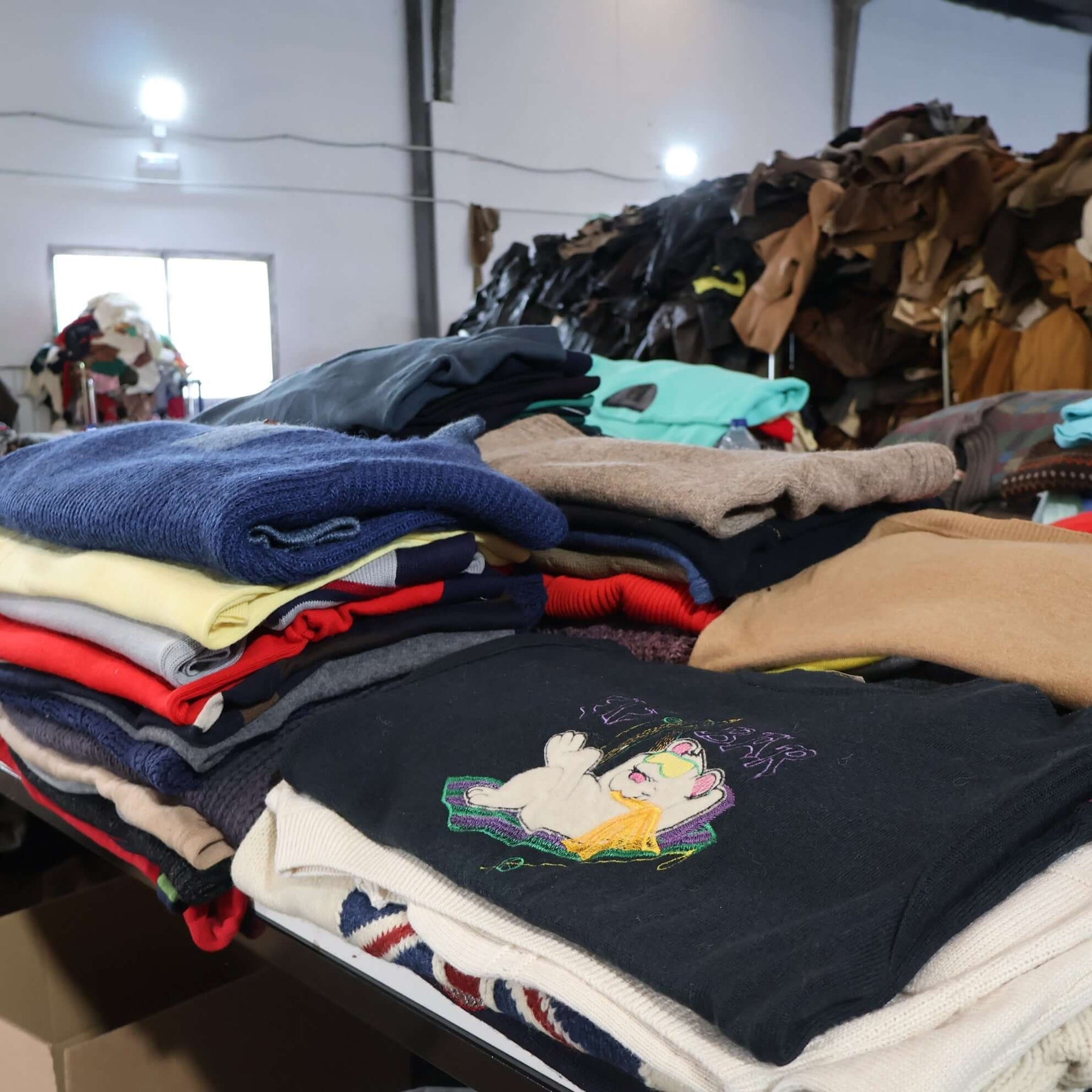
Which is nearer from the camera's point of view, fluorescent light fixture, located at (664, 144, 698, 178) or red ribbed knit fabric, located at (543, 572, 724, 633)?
red ribbed knit fabric, located at (543, 572, 724, 633)

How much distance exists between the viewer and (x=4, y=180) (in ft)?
18.7

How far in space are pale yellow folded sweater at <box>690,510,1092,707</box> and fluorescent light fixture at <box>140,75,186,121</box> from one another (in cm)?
611

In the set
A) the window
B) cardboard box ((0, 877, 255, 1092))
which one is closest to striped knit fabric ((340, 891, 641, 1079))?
cardboard box ((0, 877, 255, 1092))

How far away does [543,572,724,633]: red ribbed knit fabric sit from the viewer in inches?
34.3

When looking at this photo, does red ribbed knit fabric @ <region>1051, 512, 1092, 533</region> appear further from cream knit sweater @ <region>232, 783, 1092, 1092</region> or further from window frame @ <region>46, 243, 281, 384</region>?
window frame @ <region>46, 243, 281, 384</region>

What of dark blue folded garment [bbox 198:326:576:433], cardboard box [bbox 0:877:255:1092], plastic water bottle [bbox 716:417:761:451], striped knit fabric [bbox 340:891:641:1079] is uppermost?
dark blue folded garment [bbox 198:326:576:433]

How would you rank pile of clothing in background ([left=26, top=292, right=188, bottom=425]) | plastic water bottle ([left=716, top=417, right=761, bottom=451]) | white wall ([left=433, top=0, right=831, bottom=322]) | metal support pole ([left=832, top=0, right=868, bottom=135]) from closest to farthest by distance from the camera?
plastic water bottle ([left=716, top=417, right=761, bottom=451]) → pile of clothing in background ([left=26, top=292, right=188, bottom=425]) → white wall ([left=433, top=0, right=831, bottom=322]) → metal support pole ([left=832, top=0, right=868, bottom=135])

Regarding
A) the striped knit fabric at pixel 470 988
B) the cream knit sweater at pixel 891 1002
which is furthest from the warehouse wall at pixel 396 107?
the cream knit sweater at pixel 891 1002

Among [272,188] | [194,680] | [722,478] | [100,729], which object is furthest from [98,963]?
[272,188]

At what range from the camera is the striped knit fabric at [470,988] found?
42 cm

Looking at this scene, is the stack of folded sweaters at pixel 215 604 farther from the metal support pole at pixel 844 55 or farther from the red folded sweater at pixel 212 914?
the metal support pole at pixel 844 55

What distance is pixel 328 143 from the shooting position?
6.61 m

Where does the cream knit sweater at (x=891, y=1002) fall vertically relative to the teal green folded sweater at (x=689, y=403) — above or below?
below

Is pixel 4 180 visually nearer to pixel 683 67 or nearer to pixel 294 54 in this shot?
pixel 294 54
